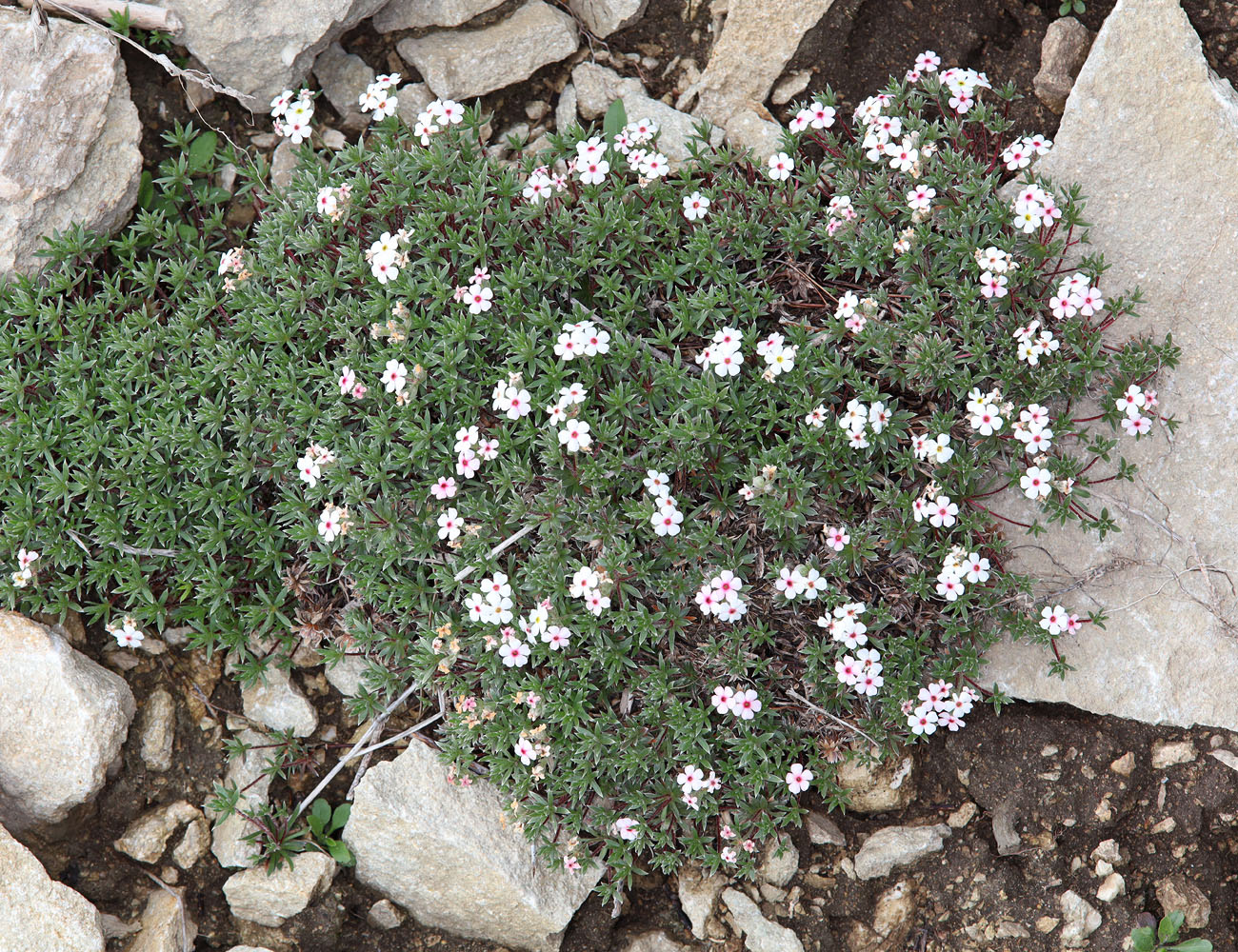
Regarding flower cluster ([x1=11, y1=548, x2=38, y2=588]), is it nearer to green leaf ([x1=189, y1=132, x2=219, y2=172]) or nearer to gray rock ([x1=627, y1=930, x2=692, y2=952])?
green leaf ([x1=189, y1=132, x2=219, y2=172])

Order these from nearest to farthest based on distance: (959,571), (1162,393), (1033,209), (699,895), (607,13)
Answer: (959,571), (1033,209), (699,895), (1162,393), (607,13)

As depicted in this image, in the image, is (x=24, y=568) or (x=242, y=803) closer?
(x=24, y=568)


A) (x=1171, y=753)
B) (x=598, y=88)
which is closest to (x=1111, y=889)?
(x=1171, y=753)

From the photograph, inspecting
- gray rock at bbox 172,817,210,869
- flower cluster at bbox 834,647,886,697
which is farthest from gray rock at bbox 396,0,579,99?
gray rock at bbox 172,817,210,869

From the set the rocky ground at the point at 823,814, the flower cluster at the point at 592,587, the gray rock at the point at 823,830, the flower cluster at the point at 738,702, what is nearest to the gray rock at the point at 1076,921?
the rocky ground at the point at 823,814

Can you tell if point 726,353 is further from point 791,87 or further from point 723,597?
point 791,87
